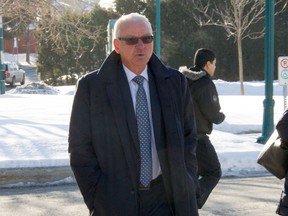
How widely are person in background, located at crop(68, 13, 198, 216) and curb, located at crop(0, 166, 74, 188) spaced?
5.67 m

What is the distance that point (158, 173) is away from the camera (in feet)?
11.9

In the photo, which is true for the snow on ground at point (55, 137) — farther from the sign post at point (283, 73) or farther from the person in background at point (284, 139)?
the person in background at point (284, 139)

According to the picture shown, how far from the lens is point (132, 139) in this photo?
3541mm

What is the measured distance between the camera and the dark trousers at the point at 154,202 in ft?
11.8

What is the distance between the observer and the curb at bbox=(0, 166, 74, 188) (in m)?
9.10

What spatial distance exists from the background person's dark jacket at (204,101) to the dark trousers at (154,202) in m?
2.65

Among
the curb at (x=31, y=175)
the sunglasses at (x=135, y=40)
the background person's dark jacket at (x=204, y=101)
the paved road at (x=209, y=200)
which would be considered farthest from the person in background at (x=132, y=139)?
the curb at (x=31, y=175)

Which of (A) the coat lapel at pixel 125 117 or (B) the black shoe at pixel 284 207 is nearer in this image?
(A) the coat lapel at pixel 125 117

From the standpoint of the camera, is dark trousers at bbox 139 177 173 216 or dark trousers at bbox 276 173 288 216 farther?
dark trousers at bbox 276 173 288 216

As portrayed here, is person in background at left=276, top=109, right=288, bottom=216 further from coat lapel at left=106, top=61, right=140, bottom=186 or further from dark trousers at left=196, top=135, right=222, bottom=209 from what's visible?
dark trousers at left=196, top=135, right=222, bottom=209

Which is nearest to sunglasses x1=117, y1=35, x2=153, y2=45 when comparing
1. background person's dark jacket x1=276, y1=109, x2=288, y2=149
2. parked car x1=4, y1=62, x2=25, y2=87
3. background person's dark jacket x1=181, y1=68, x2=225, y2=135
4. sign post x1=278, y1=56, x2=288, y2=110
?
background person's dark jacket x1=276, y1=109, x2=288, y2=149

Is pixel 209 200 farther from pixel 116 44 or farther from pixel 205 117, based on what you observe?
pixel 116 44

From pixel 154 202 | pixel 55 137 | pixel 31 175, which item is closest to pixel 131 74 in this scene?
pixel 154 202

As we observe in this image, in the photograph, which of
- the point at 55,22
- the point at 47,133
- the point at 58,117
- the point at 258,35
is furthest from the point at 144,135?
the point at 258,35
